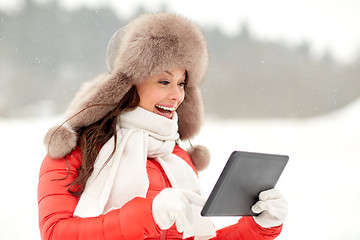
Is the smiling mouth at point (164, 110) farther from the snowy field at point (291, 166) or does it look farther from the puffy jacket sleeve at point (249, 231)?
the snowy field at point (291, 166)

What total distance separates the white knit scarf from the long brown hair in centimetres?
2

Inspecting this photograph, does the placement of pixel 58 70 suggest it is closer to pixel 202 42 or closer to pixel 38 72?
pixel 38 72

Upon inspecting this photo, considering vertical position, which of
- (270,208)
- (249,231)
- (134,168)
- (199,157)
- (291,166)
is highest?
(134,168)

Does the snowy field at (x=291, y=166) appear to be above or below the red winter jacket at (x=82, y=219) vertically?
below

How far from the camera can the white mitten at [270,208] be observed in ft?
3.89

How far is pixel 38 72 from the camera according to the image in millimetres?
2211

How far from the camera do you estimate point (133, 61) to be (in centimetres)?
125

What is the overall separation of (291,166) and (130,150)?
1751mm

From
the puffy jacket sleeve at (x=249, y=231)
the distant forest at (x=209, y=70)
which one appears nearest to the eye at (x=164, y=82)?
the puffy jacket sleeve at (x=249, y=231)

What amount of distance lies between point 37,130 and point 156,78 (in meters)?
1.20

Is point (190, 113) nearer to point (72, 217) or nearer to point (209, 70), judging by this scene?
point (72, 217)

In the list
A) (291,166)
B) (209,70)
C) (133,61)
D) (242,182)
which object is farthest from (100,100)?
(291,166)

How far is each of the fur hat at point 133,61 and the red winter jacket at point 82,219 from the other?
55 mm

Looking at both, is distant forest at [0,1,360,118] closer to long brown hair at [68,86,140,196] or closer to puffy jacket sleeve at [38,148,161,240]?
long brown hair at [68,86,140,196]
